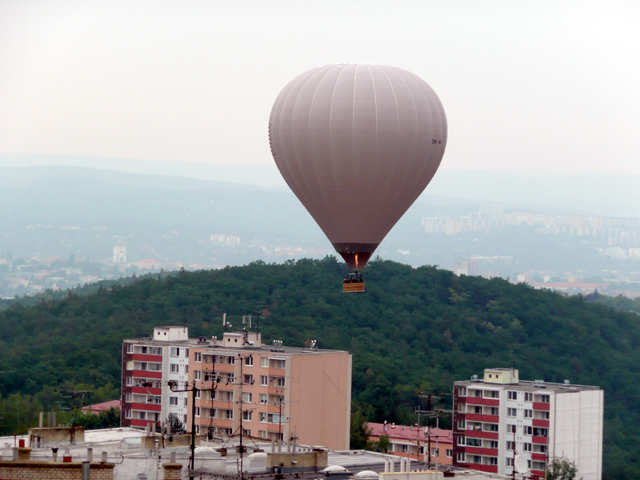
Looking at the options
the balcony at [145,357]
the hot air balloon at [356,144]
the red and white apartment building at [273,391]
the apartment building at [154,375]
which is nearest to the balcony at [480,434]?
the red and white apartment building at [273,391]

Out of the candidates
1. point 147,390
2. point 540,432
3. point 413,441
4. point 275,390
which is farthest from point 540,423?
point 147,390

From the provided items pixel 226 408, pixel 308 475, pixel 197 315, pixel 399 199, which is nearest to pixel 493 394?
pixel 226 408

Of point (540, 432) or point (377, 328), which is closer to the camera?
point (540, 432)

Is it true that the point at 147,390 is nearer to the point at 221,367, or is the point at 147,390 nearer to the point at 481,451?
the point at 221,367

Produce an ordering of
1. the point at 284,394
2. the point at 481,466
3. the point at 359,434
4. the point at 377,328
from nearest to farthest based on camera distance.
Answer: the point at 284,394 → the point at 481,466 → the point at 359,434 → the point at 377,328

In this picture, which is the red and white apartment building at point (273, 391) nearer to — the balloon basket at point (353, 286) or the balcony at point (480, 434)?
the balcony at point (480, 434)

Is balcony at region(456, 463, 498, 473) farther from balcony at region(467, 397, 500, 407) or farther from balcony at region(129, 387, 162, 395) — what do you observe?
balcony at region(129, 387, 162, 395)
